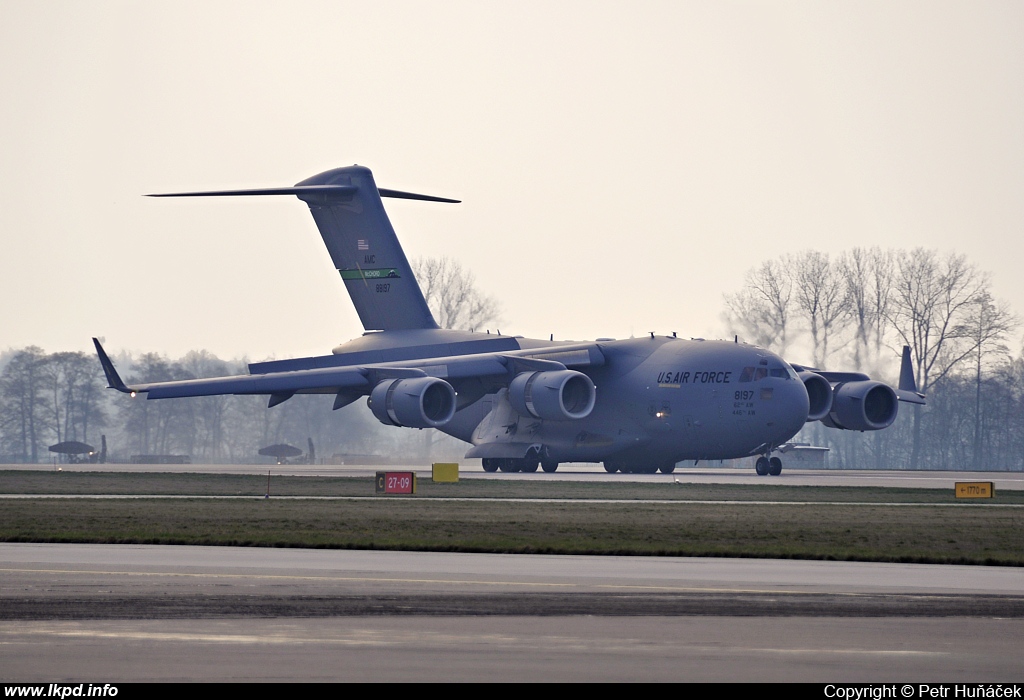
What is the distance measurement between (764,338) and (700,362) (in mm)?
35662

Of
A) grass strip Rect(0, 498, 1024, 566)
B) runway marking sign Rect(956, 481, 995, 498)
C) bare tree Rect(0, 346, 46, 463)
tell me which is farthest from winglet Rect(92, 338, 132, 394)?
bare tree Rect(0, 346, 46, 463)

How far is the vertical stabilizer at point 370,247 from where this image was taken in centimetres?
5700

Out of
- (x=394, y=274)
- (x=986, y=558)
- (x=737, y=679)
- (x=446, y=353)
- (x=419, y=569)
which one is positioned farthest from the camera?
(x=394, y=274)

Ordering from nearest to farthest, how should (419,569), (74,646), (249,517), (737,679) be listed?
(737,679), (74,646), (419,569), (249,517)

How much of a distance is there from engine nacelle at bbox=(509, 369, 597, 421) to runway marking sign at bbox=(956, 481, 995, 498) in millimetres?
15387

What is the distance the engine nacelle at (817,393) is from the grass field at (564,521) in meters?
11.8

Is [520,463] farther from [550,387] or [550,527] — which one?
[550,527]

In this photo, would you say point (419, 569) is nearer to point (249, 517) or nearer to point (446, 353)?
point (249, 517)

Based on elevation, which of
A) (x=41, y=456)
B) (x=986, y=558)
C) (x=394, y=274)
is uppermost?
(x=394, y=274)

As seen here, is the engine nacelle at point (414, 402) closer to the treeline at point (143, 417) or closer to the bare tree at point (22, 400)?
the treeline at point (143, 417)

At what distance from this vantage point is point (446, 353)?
174 ft

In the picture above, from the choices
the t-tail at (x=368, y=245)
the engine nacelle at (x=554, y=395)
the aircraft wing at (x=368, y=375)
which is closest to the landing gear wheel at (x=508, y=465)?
the engine nacelle at (x=554, y=395)

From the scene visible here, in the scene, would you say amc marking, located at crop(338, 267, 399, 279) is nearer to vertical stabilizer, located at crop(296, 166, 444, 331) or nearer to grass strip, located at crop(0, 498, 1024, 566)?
vertical stabilizer, located at crop(296, 166, 444, 331)
